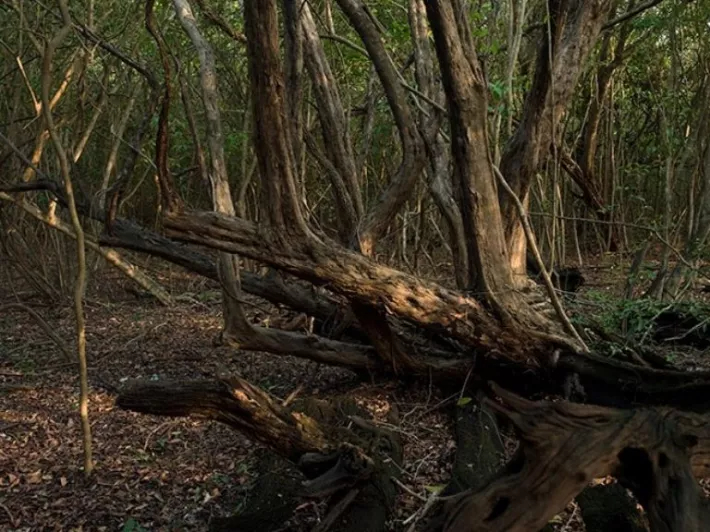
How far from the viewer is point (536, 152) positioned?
541 cm

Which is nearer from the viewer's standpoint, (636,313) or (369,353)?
(369,353)

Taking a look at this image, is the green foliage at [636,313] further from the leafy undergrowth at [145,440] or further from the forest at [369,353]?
the leafy undergrowth at [145,440]

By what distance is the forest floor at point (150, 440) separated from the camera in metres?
4.25

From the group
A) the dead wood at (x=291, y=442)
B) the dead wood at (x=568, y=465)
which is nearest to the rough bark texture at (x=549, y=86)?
the dead wood at (x=291, y=442)

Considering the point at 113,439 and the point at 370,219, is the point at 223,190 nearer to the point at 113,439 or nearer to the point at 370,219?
the point at 370,219

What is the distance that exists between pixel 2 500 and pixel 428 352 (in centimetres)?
307

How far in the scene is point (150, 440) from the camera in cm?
532

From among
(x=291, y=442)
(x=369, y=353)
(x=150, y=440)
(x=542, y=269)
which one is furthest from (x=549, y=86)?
(x=150, y=440)

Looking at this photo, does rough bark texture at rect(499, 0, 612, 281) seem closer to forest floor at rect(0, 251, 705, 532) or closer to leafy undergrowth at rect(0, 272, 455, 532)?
forest floor at rect(0, 251, 705, 532)

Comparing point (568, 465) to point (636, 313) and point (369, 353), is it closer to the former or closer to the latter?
point (369, 353)

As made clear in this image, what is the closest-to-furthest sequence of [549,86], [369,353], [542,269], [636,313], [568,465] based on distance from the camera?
[568,465], [542,269], [549,86], [369,353], [636,313]

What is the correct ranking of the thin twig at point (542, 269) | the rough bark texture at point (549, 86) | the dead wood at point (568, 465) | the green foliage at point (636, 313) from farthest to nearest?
the green foliage at point (636, 313)
the rough bark texture at point (549, 86)
the thin twig at point (542, 269)
the dead wood at point (568, 465)

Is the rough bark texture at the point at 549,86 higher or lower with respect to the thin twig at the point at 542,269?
higher

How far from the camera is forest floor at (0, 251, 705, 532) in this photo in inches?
167
